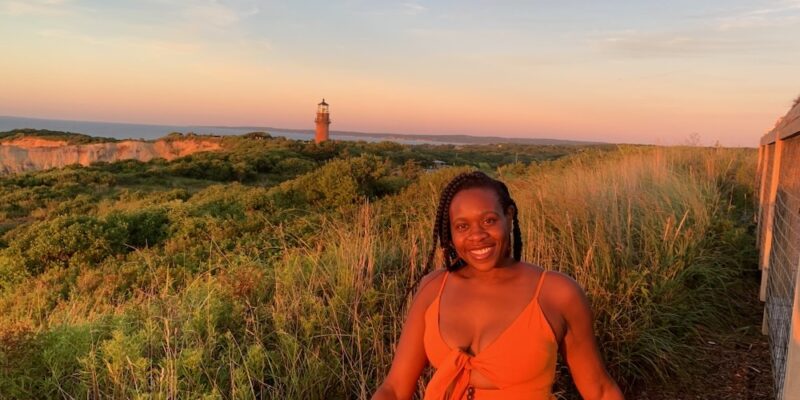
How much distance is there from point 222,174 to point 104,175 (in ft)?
15.6

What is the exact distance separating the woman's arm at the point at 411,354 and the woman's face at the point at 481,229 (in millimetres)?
200

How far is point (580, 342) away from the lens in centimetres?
191

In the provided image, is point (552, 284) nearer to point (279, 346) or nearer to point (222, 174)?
point (279, 346)

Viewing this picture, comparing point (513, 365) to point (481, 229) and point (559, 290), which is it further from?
point (481, 229)

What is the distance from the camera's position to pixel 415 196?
10711 millimetres

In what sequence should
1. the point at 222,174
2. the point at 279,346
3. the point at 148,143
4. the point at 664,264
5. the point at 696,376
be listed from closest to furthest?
the point at 279,346 < the point at 696,376 < the point at 664,264 < the point at 222,174 < the point at 148,143

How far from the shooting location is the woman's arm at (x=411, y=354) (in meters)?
2.05

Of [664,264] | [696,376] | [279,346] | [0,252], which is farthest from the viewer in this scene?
[0,252]

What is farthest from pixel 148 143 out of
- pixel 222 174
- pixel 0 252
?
pixel 0 252

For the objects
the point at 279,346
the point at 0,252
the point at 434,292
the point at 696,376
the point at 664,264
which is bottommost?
the point at 0,252

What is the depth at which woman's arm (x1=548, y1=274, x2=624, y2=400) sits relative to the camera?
1.87 metres

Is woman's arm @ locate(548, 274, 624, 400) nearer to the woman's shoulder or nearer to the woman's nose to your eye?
the woman's shoulder

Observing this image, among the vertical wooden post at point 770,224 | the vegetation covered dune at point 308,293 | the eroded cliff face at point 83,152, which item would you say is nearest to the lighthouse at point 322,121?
the eroded cliff face at point 83,152

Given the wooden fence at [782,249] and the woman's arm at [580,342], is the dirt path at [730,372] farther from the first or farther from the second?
the woman's arm at [580,342]
